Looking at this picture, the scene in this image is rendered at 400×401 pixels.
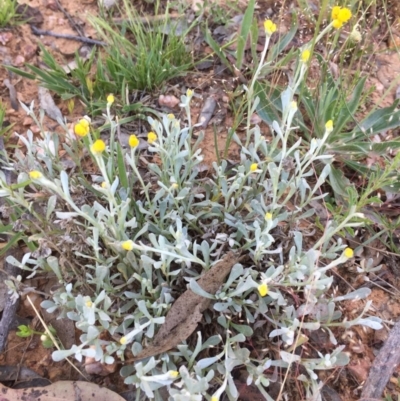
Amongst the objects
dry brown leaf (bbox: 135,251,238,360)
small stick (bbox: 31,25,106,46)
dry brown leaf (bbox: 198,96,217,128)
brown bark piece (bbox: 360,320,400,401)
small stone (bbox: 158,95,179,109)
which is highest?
small stick (bbox: 31,25,106,46)

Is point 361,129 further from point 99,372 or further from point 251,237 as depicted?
point 99,372

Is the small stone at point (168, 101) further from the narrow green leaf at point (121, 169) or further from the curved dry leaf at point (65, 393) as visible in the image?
the curved dry leaf at point (65, 393)

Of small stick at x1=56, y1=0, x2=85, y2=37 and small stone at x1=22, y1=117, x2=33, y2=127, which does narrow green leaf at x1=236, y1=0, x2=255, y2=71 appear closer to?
small stick at x1=56, y1=0, x2=85, y2=37

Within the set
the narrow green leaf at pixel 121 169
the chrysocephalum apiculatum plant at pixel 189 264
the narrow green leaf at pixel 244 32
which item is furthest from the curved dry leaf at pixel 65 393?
the narrow green leaf at pixel 244 32

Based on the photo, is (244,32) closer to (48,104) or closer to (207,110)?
(207,110)

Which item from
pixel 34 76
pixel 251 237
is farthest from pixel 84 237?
pixel 34 76

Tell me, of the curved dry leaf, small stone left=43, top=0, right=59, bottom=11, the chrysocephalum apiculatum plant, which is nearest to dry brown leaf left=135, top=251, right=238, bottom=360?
the chrysocephalum apiculatum plant

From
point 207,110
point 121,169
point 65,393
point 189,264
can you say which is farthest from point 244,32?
point 65,393
